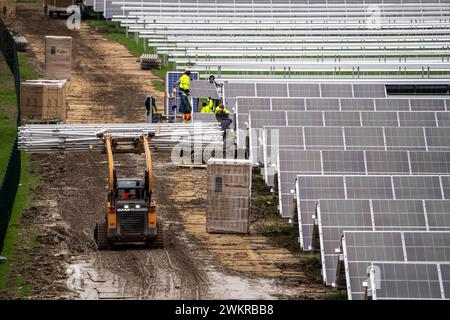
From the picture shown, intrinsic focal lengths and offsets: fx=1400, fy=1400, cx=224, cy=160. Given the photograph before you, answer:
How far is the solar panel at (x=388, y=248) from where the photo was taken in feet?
102

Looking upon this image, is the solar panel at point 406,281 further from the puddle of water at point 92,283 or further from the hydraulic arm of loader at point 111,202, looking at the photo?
the hydraulic arm of loader at point 111,202

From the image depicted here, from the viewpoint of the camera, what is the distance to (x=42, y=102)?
4903cm

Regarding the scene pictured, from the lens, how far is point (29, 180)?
42.6m

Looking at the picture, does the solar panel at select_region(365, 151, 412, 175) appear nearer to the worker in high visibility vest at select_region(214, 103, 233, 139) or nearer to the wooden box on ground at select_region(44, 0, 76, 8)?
the worker in high visibility vest at select_region(214, 103, 233, 139)

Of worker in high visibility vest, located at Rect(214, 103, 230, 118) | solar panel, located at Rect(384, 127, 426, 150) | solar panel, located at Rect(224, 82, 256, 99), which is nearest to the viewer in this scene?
solar panel, located at Rect(384, 127, 426, 150)

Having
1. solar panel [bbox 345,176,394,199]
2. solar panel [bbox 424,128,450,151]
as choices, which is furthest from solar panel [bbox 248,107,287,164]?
solar panel [bbox 345,176,394,199]

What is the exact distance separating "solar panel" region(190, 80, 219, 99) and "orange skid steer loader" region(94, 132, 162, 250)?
48.4ft

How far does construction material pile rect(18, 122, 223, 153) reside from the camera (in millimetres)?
45156

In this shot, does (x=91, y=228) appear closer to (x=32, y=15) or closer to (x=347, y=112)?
(x=347, y=112)

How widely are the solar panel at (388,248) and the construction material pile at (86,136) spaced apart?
47.2 ft

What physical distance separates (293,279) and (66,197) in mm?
9866

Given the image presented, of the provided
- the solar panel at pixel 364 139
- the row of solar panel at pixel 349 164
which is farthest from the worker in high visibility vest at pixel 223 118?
the row of solar panel at pixel 349 164

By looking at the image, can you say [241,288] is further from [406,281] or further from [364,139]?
[364,139]
